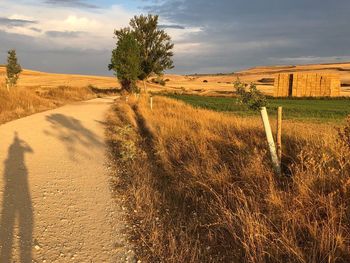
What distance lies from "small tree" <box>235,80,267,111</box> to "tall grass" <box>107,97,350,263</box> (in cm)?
90

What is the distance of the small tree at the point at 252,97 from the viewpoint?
22.4 feet

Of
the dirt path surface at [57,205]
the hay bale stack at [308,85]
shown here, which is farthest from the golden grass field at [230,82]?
the dirt path surface at [57,205]

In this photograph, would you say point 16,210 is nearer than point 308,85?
Yes

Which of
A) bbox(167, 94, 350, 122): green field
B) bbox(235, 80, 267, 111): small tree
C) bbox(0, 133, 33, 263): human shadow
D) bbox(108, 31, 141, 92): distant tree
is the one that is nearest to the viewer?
bbox(0, 133, 33, 263): human shadow

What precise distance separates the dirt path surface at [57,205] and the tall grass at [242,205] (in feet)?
1.34

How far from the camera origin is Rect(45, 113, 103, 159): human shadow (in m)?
11.9

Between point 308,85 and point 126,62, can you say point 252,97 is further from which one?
point 308,85

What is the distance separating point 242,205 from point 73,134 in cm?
964

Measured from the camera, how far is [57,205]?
6.23 m

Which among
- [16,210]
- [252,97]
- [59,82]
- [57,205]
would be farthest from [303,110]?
[59,82]

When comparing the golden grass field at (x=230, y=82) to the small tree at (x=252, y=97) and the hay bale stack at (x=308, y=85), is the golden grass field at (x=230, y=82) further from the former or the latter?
the small tree at (x=252, y=97)

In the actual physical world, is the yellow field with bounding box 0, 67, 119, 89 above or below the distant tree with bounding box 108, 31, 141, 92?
below

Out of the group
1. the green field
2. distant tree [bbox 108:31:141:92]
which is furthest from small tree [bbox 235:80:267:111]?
distant tree [bbox 108:31:141:92]

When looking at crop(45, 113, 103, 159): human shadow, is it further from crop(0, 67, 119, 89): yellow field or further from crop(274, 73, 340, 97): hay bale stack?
crop(274, 73, 340, 97): hay bale stack
